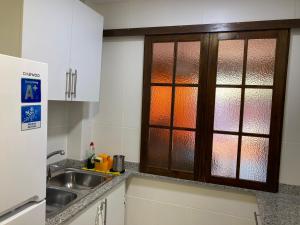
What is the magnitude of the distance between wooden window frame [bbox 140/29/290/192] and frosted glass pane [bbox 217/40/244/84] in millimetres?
39

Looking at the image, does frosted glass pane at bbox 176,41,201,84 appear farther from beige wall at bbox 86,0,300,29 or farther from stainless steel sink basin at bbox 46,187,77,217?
stainless steel sink basin at bbox 46,187,77,217

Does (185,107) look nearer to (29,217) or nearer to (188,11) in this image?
(188,11)

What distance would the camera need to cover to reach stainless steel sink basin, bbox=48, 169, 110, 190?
2.00 m

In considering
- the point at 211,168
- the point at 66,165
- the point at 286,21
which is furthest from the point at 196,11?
the point at 66,165

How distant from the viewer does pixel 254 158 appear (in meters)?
1.88

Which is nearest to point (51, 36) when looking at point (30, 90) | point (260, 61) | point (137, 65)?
point (30, 90)

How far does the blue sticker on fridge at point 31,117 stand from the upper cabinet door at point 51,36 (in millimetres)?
518

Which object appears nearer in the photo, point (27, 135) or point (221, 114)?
point (27, 135)

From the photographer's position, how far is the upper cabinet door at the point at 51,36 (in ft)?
4.33

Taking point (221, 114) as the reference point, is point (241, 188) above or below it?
below

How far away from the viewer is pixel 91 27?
1920 millimetres

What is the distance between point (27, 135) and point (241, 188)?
161cm

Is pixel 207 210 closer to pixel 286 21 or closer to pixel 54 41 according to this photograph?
pixel 286 21

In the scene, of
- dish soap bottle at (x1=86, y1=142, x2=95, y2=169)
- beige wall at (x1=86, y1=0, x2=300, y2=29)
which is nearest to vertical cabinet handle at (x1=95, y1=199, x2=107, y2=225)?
dish soap bottle at (x1=86, y1=142, x2=95, y2=169)
